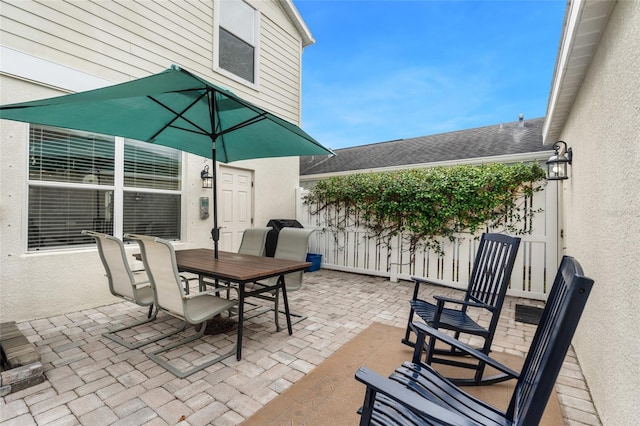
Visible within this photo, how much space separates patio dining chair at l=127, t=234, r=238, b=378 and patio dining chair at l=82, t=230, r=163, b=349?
0.90 feet

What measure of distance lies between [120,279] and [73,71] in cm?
288

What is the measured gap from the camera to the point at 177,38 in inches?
195

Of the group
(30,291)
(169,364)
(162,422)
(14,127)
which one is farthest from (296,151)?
(30,291)

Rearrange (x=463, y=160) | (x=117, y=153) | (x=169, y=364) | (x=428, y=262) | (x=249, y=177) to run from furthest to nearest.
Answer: (x=463, y=160)
(x=249, y=177)
(x=428, y=262)
(x=117, y=153)
(x=169, y=364)

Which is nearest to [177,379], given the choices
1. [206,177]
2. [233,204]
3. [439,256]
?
[206,177]

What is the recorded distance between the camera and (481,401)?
56.8 inches

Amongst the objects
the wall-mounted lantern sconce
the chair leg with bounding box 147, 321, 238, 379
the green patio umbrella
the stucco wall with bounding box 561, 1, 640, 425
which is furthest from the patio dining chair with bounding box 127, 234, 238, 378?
the wall-mounted lantern sconce

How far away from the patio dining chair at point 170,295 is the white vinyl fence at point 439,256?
153 inches

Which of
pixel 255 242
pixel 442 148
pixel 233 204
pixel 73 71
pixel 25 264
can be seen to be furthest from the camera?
pixel 442 148

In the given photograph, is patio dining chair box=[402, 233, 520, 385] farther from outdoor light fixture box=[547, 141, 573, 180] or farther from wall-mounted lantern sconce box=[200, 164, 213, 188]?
wall-mounted lantern sconce box=[200, 164, 213, 188]

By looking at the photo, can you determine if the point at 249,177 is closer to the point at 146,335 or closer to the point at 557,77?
the point at 146,335

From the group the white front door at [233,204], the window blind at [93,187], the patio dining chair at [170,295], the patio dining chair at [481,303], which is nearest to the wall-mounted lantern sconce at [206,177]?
the white front door at [233,204]

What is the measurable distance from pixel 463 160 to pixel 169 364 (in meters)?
7.86

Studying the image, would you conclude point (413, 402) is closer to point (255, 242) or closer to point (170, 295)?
point (170, 295)
